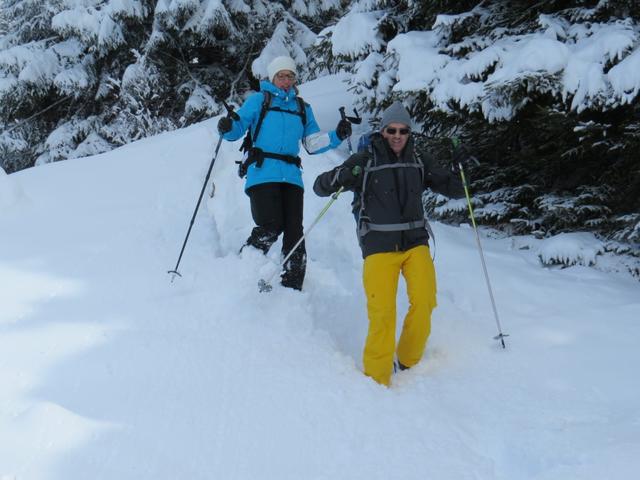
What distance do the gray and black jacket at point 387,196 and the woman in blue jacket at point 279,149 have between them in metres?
0.96

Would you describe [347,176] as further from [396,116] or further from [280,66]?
[280,66]

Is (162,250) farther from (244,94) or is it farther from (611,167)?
(244,94)

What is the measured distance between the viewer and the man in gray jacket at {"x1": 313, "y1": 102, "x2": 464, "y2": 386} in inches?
154

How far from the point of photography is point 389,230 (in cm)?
389

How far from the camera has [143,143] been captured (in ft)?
29.2

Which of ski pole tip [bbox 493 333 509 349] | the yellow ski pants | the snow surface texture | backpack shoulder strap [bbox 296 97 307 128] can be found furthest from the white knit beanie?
ski pole tip [bbox 493 333 509 349]

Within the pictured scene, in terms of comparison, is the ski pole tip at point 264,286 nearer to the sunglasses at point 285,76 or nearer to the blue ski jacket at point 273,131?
the blue ski jacket at point 273,131

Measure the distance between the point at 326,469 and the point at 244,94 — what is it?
11719 mm

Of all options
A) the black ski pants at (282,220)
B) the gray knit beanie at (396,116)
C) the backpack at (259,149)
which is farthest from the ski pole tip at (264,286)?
the gray knit beanie at (396,116)

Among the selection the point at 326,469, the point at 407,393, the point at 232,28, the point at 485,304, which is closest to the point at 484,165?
the point at 485,304

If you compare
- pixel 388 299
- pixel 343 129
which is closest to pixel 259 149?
pixel 343 129

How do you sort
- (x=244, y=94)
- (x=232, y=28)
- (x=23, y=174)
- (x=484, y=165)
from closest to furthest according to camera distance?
(x=484, y=165) < (x=23, y=174) < (x=232, y=28) < (x=244, y=94)

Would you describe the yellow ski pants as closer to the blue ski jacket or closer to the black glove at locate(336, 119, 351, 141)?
the blue ski jacket

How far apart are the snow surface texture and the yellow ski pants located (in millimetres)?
185
